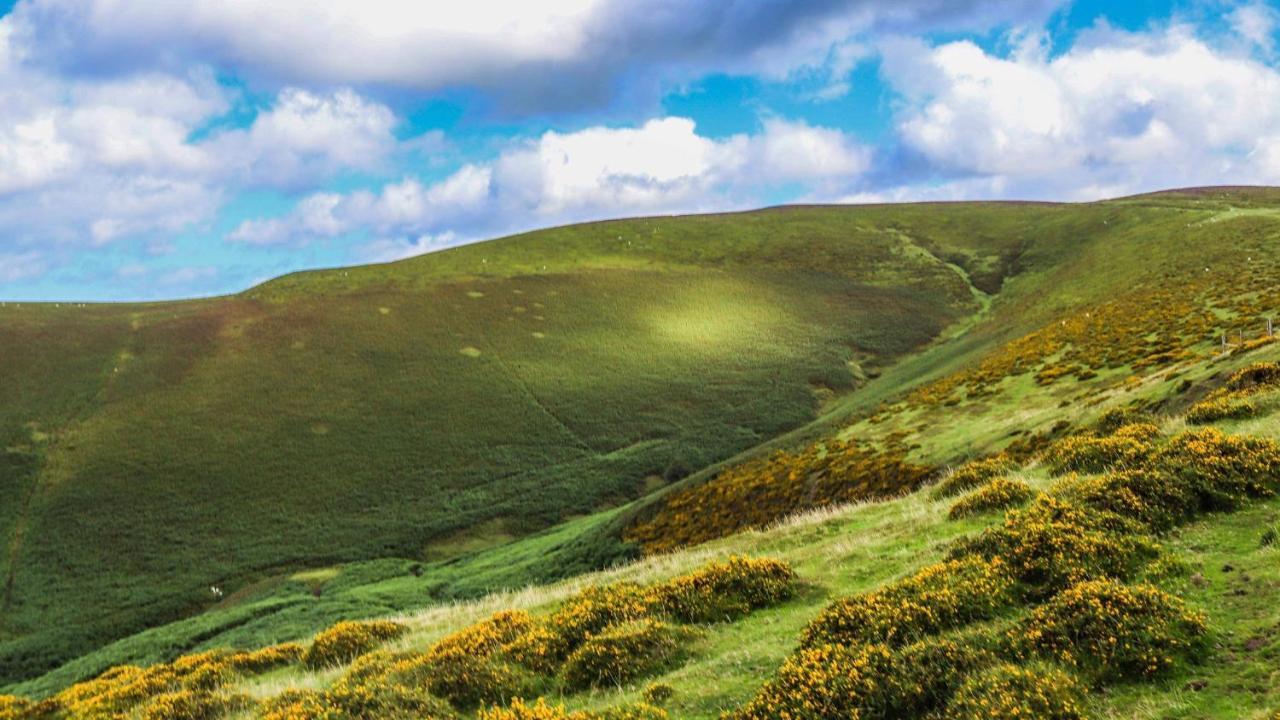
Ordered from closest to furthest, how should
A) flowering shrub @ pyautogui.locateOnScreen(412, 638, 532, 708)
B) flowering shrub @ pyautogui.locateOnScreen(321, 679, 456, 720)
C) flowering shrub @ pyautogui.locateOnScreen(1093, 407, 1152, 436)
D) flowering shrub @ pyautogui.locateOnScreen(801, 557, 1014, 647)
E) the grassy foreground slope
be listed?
1. flowering shrub @ pyautogui.locateOnScreen(801, 557, 1014, 647)
2. flowering shrub @ pyautogui.locateOnScreen(321, 679, 456, 720)
3. flowering shrub @ pyautogui.locateOnScreen(412, 638, 532, 708)
4. flowering shrub @ pyautogui.locateOnScreen(1093, 407, 1152, 436)
5. the grassy foreground slope

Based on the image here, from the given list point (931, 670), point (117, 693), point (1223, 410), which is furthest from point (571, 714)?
point (1223, 410)

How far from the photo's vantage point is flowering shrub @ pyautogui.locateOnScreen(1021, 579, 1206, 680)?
7.94 m

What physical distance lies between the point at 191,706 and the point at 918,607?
43.6ft

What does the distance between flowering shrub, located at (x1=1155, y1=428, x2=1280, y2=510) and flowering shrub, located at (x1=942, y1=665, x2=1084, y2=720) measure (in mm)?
6629

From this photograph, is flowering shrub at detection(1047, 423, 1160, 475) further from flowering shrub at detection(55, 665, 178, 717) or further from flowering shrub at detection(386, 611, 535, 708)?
flowering shrub at detection(55, 665, 178, 717)

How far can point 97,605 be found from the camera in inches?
1884

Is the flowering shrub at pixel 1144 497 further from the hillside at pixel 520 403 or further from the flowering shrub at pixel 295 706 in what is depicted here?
the flowering shrub at pixel 295 706

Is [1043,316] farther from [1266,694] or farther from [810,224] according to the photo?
[810,224]

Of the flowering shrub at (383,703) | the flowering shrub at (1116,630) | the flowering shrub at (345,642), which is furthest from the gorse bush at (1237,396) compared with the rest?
the flowering shrub at (345,642)

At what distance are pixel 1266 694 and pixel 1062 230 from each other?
473ft

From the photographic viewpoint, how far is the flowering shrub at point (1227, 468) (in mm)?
11898

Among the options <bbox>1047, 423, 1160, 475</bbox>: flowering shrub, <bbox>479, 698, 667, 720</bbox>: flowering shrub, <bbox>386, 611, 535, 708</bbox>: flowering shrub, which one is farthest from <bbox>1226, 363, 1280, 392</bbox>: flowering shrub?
<bbox>386, 611, 535, 708</bbox>: flowering shrub

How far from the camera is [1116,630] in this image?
8.32m

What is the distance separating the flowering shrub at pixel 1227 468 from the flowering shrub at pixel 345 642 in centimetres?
1715
